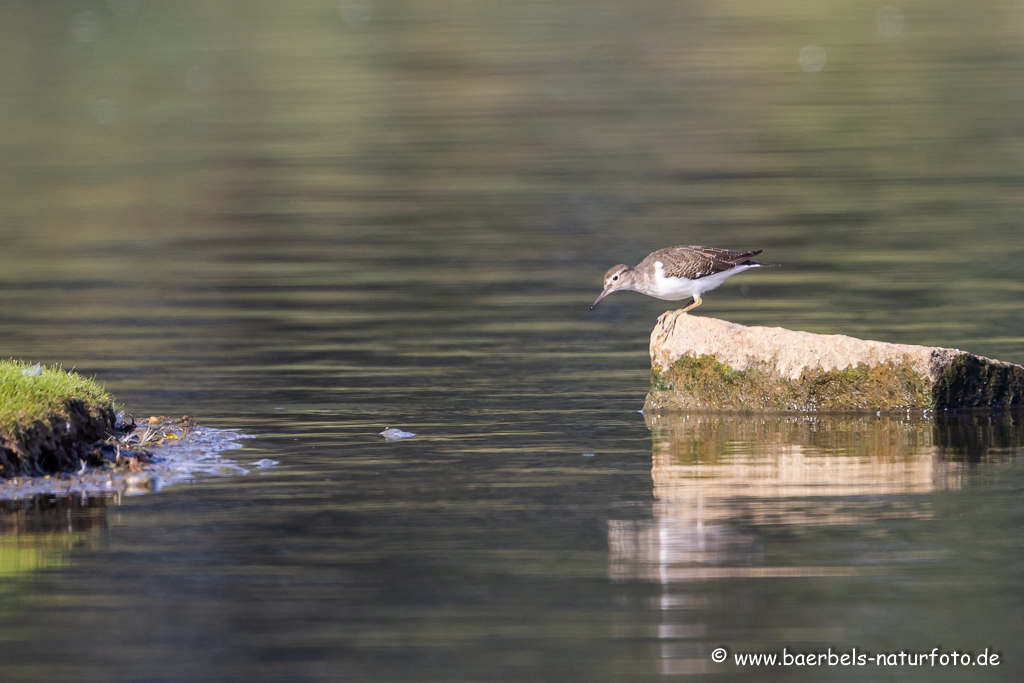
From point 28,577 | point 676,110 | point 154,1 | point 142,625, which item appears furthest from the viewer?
point 154,1

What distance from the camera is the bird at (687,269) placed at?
1338 cm

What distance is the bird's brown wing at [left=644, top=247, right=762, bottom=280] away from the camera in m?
13.4

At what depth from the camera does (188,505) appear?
31.2ft

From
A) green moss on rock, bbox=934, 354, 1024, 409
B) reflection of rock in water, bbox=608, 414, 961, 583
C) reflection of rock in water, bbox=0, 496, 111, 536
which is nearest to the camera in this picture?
reflection of rock in water, bbox=608, 414, 961, 583

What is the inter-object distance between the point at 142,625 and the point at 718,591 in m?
2.84

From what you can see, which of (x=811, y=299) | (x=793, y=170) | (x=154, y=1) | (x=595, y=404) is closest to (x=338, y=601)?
(x=595, y=404)

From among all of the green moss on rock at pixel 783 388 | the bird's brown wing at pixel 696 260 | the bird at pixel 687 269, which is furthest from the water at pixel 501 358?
the bird's brown wing at pixel 696 260

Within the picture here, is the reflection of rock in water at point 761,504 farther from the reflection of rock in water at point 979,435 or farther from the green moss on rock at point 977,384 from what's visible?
the green moss on rock at point 977,384

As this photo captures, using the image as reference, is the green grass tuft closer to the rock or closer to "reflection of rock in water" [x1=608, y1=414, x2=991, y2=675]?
"reflection of rock in water" [x1=608, y1=414, x2=991, y2=675]

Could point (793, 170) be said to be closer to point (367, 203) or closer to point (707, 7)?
point (367, 203)

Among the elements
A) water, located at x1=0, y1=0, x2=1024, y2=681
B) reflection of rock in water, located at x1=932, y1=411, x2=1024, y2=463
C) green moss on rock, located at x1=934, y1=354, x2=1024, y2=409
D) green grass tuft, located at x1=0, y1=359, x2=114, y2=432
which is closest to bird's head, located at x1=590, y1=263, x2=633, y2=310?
water, located at x1=0, y1=0, x2=1024, y2=681

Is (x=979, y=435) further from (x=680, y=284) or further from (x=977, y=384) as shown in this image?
(x=680, y=284)

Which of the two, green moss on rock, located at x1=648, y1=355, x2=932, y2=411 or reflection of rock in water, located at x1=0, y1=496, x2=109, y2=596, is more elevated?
green moss on rock, located at x1=648, y1=355, x2=932, y2=411

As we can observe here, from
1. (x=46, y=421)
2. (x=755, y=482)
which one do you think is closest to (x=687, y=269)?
(x=755, y=482)
